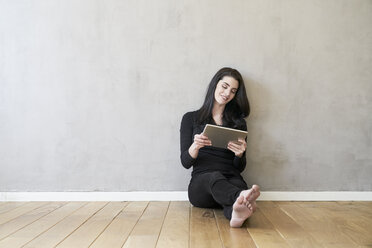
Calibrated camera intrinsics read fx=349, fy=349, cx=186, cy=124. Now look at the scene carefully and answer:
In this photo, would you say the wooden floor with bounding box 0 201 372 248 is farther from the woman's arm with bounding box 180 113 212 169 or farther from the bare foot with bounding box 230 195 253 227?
the woman's arm with bounding box 180 113 212 169

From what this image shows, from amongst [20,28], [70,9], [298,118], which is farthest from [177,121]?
[20,28]

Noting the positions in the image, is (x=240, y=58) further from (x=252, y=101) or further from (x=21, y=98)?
(x=21, y=98)

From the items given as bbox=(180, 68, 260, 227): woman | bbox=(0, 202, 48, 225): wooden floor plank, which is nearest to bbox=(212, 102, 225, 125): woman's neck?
bbox=(180, 68, 260, 227): woman

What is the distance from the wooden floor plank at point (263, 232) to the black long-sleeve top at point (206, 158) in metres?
0.41

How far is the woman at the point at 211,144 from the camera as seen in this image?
2.33 m

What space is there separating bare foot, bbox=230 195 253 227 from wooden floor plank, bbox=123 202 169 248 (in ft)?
1.36

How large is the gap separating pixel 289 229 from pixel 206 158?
813 mm

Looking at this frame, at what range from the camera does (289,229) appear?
6.27 feet

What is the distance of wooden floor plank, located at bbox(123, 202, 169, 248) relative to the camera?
66.0 inches

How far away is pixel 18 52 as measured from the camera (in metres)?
2.75

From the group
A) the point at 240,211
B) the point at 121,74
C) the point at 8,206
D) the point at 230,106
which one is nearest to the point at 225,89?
the point at 230,106

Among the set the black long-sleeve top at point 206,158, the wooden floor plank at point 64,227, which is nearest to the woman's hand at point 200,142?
the black long-sleeve top at point 206,158

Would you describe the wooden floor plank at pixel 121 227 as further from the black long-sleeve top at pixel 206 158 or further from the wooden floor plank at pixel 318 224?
the wooden floor plank at pixel 318 224

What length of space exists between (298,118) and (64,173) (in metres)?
1.90
